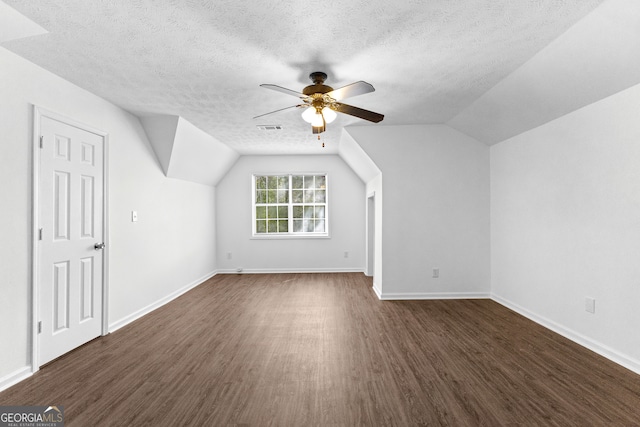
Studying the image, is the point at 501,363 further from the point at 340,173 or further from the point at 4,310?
the point at 340,173

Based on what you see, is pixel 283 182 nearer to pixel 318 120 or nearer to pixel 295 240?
pixel 295 240

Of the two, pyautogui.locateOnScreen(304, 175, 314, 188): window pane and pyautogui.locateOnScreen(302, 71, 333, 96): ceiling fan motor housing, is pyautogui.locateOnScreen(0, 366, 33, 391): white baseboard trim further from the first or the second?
pyautogui.locateOnScreen(304, 175, 314, 188): window pane

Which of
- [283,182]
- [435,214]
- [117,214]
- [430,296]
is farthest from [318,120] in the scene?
[283,182]

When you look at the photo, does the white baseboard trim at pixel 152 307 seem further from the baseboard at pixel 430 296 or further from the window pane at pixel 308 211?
the baseboard at pixel 430 296

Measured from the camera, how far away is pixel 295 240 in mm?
6863

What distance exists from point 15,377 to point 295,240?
484 centimetres

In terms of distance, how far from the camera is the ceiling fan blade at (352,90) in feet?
7.82

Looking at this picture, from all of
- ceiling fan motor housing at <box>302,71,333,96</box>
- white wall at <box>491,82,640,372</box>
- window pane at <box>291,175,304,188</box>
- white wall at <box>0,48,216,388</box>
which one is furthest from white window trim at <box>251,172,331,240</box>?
ceiling fan motor housing at <box>302,71,333,96</box>

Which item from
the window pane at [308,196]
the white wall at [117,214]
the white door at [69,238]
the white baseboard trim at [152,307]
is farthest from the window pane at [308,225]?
the white door at [69,238]

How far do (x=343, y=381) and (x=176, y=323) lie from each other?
2334mm

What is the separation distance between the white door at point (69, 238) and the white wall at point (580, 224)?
16.1 feet

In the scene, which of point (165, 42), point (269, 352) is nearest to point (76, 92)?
point (165, 42)

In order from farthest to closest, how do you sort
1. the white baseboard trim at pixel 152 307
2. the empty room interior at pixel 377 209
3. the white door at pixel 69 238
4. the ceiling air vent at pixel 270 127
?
the ceiling air vent at pixel 270 127, the white baseboard trim at pixel 152 307, the white door at pixel 69 238, the empty room interior at pixel 377 209

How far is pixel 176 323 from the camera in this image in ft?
12.4
